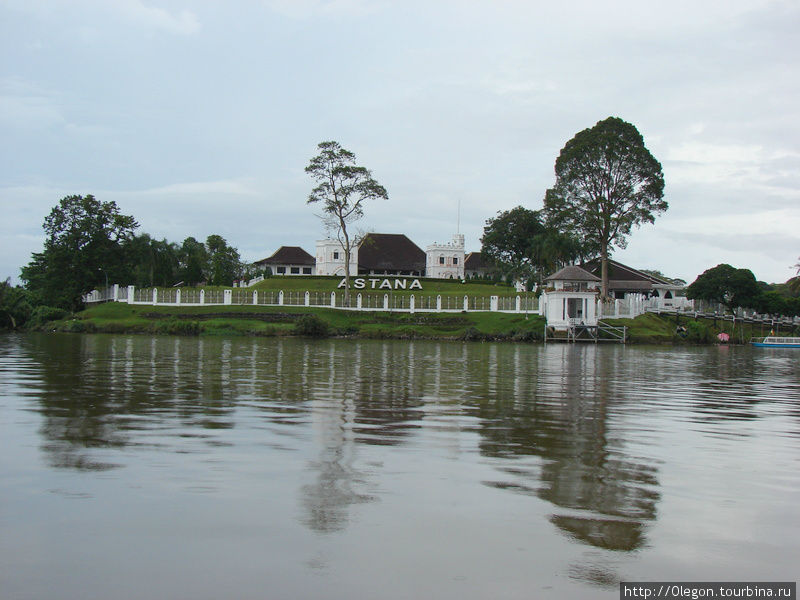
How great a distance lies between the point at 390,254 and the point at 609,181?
144 feet

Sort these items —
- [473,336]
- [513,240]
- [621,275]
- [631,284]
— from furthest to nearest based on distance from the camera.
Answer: [513,240] < [621,275] < [631,284] < [473,336]

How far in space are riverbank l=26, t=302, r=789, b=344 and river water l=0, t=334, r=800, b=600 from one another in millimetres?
40240

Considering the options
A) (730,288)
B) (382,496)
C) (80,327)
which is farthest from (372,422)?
(730,288)

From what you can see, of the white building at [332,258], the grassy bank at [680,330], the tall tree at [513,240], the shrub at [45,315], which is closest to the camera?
the grassy bank at [680,330]

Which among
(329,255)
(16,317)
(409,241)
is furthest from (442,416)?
(409,241)

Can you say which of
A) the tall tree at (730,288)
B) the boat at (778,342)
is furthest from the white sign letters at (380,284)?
the boat at (778,342)

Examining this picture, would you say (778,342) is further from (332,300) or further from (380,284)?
(380,284)

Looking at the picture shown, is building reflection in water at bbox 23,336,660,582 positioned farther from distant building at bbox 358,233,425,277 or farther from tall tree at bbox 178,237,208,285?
distant building at bbox 358,233,425,277

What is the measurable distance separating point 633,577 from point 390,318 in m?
55.5

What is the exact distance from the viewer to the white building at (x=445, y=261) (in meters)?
100

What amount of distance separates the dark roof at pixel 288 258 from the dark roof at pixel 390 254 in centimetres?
774

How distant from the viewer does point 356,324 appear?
58531mm

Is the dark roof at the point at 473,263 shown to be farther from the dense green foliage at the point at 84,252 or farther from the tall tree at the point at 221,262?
the dense green foliage at the point at 84,252

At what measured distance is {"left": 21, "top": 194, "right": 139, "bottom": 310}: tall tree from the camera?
225 ft
